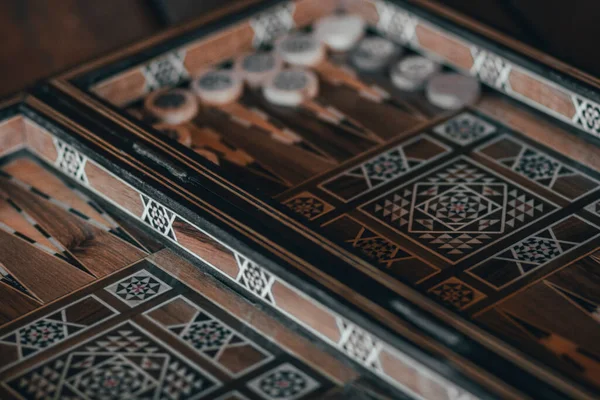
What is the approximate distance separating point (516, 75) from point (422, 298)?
2.91 ft

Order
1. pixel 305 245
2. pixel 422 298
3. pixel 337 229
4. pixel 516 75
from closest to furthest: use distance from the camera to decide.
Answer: pixel 422 298 → pixel 305 245 → pixel 337 229 → pixel 516 75

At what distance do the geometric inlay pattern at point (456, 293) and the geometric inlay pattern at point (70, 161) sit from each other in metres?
0.88

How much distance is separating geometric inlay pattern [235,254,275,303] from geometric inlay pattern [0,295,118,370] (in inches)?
10.5

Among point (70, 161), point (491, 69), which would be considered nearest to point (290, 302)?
point (70, 161)

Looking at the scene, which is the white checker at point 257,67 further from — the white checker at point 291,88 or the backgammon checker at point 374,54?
the backgammon checker at point 374,54

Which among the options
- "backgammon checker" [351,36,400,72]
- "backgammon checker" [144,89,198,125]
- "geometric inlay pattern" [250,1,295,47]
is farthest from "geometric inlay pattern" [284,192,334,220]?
"geometric inlay pattern" [250,1,295,47]

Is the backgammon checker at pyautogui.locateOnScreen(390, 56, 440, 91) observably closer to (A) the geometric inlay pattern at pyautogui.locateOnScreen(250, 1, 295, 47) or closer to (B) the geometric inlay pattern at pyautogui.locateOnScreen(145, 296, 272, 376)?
(A) the geometric inlay pattern at pyautogui.locateOnScreen(250, 1, 295, 47)

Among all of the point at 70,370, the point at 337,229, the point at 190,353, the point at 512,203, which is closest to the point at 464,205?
the point at 512,203

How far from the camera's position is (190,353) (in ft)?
7.13

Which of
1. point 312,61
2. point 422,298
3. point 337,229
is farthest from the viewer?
point 312,61

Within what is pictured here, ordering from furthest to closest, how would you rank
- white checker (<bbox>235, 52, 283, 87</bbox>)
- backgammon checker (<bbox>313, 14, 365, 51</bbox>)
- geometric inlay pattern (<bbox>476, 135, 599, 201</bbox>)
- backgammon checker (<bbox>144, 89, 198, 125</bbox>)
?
backgammon checker (<bbox>313, 14, 365, 51</bbox>), white checker (<bbox>235, 52, 283, 87</bbox>), backgammon checker (<bbox>144, 89, 198, 125</bbox>), geometric inlay pattern (<bbox>476, 135, 599, 201</bbox>)

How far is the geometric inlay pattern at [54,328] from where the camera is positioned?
2209 mm

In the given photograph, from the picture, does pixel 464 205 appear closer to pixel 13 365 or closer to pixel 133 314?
pixel 133 314

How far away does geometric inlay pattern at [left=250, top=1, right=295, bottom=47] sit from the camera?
312cm
